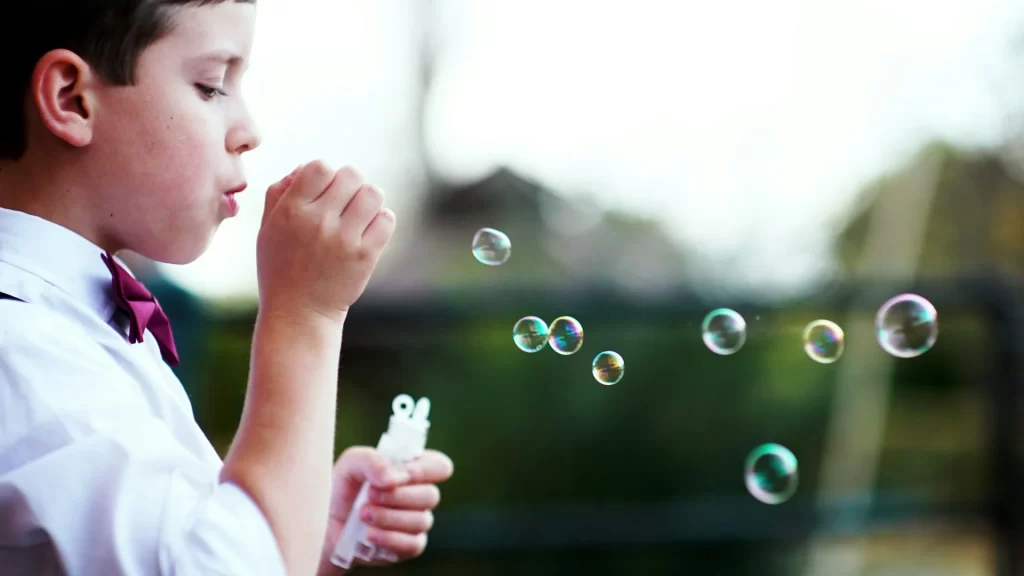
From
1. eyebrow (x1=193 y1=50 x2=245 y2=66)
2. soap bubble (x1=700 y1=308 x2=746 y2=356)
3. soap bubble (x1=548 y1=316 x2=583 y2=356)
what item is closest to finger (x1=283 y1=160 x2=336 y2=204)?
eyebrow (x1=193 y1=50 x2=245 y2=66)

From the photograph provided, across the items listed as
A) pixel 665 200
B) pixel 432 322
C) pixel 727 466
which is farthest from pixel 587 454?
pixel 665 200

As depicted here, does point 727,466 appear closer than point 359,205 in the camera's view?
No

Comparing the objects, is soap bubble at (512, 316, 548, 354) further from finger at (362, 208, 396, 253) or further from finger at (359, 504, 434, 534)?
finger at (362, 208, 396, 253)

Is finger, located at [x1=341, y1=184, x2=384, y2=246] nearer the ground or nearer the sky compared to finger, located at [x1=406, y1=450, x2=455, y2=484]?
nearer the sky

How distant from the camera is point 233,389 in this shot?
2.46m

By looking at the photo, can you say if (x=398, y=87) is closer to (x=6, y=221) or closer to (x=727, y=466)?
(x=727, y=466)

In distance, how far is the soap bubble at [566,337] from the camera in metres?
1.25

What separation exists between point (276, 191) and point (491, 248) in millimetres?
494

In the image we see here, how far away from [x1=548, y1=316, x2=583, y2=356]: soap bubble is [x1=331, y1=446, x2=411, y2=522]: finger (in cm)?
37

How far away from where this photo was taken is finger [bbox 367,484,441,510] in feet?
2.95

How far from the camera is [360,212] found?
735 mm

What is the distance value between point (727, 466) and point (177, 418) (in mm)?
2187

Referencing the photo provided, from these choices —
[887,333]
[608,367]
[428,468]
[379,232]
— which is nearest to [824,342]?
[887,333]

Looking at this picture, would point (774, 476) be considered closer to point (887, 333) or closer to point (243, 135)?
point (887, 333)
